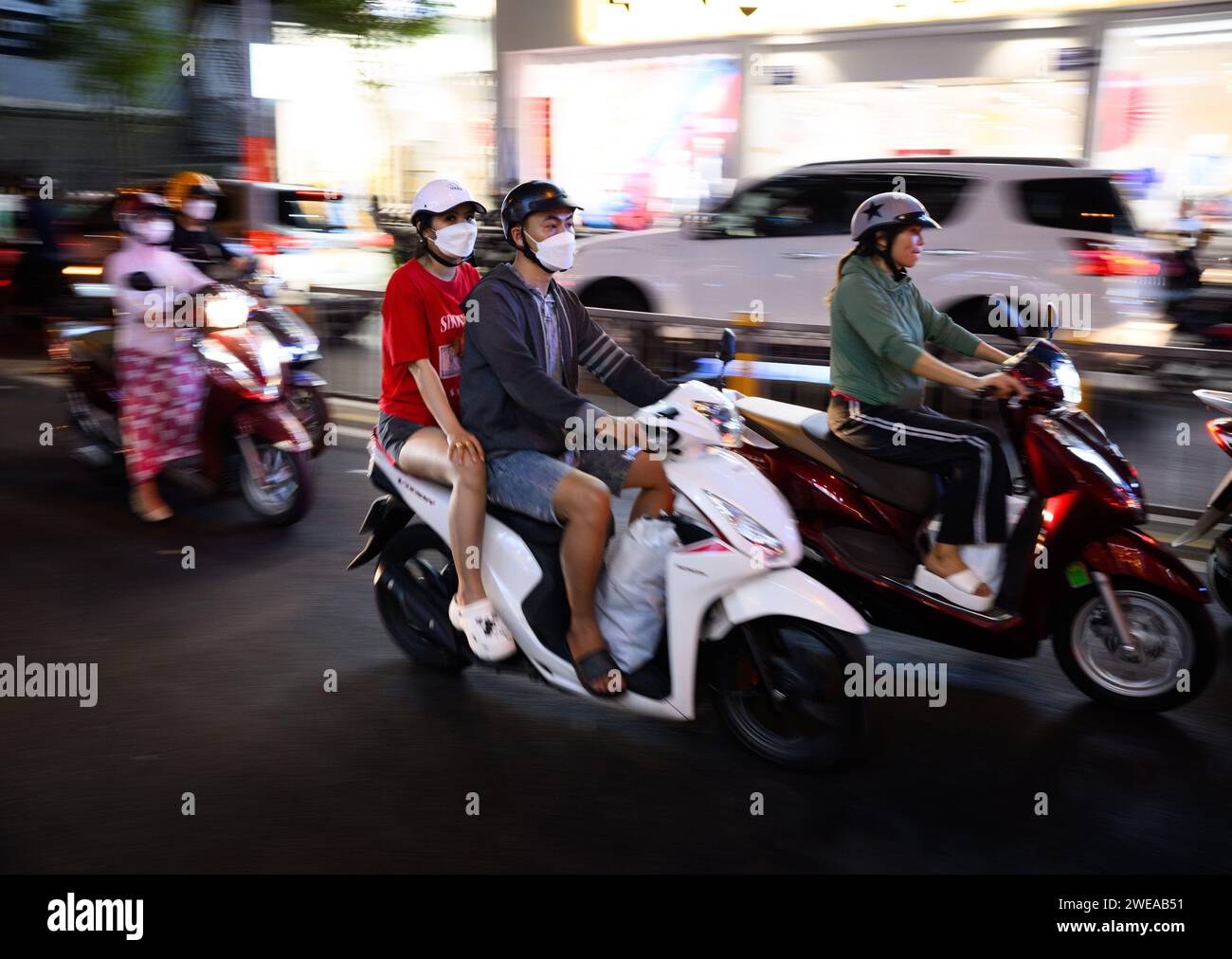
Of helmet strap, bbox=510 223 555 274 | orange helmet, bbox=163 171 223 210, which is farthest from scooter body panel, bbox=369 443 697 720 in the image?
orange helmet, bbox=163 171 223 210

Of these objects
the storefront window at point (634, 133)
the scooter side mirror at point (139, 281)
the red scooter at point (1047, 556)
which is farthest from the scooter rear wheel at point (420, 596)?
the storefront window at point (634, 133)

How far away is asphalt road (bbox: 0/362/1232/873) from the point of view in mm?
3418

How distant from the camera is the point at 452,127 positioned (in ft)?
65.5

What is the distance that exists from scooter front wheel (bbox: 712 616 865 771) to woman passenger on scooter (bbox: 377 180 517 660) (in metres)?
0.83

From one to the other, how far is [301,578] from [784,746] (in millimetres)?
2974

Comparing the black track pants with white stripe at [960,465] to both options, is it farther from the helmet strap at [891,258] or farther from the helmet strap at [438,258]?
the helmet strap at [438,258]

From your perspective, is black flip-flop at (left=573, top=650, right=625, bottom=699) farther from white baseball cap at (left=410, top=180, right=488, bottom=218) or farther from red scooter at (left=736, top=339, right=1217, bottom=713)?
white baseball cap at (left=410, top=180, right=488, bottom=218)

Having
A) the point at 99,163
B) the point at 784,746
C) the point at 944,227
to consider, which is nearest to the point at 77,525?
the point at 784,746

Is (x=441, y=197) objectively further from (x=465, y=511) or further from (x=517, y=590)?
(x=517, y=590)

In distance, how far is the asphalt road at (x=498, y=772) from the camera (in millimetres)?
3418

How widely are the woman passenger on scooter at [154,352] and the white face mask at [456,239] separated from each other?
254 centimetres

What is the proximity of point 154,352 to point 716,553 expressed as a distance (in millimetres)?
4250

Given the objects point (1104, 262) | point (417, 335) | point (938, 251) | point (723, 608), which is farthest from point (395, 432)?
point (1104, 262)
